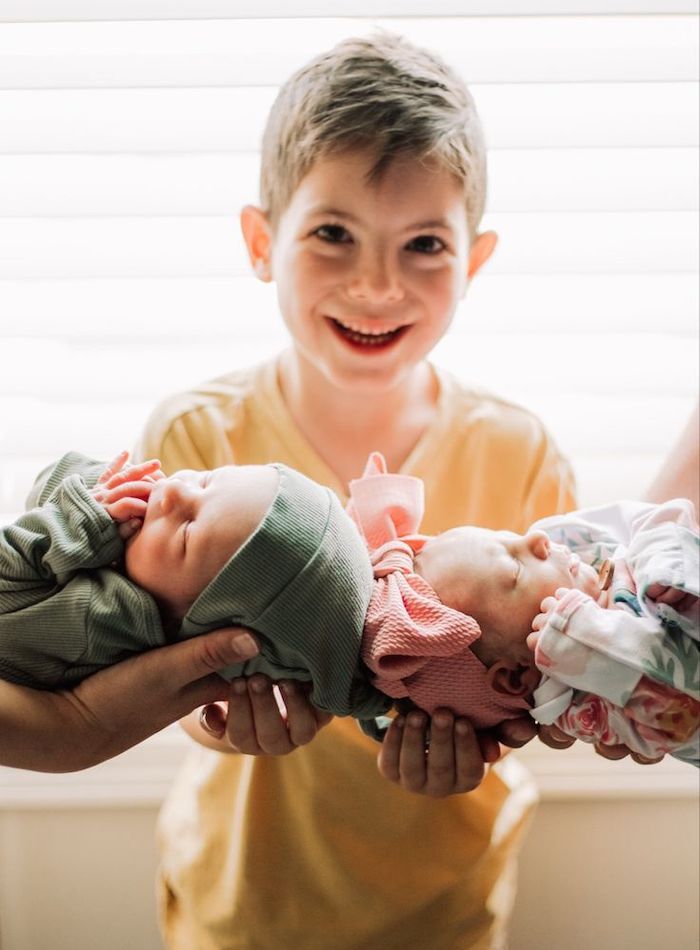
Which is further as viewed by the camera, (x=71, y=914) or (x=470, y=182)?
(x=71, y=914)

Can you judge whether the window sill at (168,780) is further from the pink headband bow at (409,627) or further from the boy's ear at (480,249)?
the boy's ear at (480,249)

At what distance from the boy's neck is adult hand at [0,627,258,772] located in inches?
15.4

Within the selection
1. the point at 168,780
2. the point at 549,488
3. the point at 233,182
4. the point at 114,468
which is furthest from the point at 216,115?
the point at 168,780

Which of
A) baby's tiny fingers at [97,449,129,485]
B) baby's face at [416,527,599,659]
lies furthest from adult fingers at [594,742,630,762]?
baby's tiny fingers at [97,449,129,485]

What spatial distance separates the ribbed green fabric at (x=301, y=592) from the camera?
104cm

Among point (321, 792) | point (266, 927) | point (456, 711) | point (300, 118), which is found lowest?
point (266, 927)

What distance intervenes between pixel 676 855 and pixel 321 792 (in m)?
0.77

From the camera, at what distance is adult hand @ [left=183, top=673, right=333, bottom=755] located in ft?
3.79

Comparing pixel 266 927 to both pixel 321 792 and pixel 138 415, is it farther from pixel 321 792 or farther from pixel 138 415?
pixel 138 415

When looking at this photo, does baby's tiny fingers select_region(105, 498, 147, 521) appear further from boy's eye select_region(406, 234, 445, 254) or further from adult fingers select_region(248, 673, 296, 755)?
boy's eye select_region(406, 234, 445, 254)

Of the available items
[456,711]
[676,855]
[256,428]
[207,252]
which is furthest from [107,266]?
[676,855]

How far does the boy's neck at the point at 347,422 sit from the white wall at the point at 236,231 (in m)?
0.19

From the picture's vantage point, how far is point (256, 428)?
4.76 feet

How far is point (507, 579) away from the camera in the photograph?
1118mm
